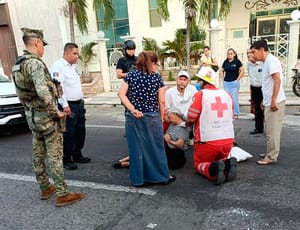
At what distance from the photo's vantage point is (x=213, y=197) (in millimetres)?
3205

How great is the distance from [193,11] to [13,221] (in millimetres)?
7463

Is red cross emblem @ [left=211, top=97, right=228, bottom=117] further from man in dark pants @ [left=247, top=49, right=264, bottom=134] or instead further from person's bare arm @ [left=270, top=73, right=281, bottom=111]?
man in dark pants @ [left=247, top=49, right=264, bottom=134]

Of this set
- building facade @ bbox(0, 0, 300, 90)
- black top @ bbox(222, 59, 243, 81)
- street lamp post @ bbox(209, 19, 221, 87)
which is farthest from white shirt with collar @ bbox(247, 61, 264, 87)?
building facade @ bbox(0, 0, 300, 90)

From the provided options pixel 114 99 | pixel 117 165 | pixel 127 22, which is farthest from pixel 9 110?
pixel 127 22

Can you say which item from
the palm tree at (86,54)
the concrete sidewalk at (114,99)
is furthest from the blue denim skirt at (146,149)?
the palm tree at (86,54)

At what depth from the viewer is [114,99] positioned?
1046cm

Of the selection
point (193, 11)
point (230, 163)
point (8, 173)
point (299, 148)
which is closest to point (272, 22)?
point (193, 11)

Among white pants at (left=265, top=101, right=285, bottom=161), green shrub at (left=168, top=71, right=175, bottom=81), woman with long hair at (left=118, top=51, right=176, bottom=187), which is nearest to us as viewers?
woman with long hair at (left=118, top=51, right=176, bottom=187)

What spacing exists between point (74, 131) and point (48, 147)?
111cm

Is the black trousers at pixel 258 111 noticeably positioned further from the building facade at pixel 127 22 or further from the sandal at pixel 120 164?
the building facade at pixel 127 22

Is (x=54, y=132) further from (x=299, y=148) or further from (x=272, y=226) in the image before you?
(x=299, y=148)

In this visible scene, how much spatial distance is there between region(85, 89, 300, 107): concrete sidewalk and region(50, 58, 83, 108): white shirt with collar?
5.49m

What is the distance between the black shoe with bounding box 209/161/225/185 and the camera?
3404mm

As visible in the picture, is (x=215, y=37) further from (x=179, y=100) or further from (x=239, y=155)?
(x=239, y=155)
